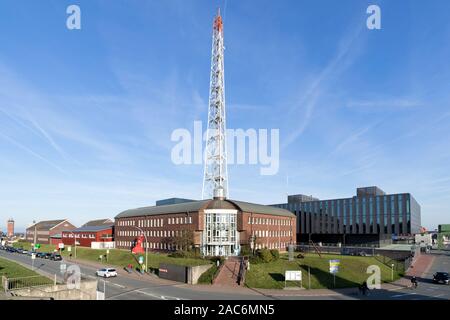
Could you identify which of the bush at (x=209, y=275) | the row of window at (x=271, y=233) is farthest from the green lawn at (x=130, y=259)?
the row of window at (x=271, y=233)

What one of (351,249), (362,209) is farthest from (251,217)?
(362,209)

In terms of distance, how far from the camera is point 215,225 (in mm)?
71438

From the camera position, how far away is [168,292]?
130ft

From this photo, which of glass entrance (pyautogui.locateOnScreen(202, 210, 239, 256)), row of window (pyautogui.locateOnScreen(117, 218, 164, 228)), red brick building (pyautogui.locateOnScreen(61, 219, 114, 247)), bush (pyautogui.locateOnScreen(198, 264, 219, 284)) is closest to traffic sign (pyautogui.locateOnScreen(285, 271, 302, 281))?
bush (pyautogui.locateOnScreen(198, 264, 219, 284))

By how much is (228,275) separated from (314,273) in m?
11.5

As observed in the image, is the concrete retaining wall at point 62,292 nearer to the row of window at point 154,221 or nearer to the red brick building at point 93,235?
the row of window at point 154,221

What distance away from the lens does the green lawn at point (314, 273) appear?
4481 cm

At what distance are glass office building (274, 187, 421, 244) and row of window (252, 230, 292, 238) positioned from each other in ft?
82.0

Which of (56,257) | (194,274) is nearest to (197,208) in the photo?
(194,274)

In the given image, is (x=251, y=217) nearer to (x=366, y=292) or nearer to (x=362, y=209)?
(x=366, y=292)

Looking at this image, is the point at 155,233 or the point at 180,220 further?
the point at 155,233

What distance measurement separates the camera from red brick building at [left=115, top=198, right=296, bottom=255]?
71062 millimetres

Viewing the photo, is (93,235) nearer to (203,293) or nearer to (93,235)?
(93,235)
